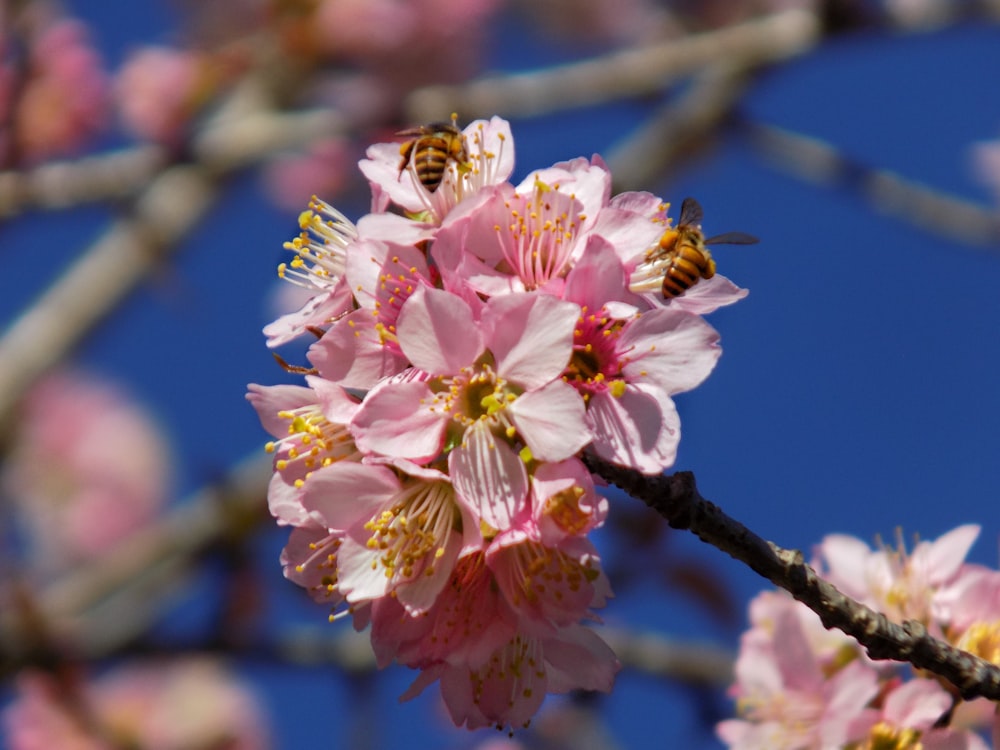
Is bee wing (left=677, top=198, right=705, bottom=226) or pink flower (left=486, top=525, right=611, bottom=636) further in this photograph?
bee wing (left=677, top=198, right=705, bottom=226)

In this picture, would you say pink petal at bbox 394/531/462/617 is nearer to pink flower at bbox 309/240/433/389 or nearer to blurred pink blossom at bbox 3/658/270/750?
pink flower at bbox 309/240/433/389

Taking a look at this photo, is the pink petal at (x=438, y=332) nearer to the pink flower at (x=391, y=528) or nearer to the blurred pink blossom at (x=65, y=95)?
the pink flower at (x=391, y=528)

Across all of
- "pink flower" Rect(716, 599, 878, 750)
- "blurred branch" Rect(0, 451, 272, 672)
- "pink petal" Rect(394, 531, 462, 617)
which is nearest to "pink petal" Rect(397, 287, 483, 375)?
"pink petal" Rect(394, 531, 462, 617)

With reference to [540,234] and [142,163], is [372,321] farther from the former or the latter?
[142,163]

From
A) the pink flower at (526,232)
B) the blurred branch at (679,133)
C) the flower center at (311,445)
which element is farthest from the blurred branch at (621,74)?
the flower center at (311,445)

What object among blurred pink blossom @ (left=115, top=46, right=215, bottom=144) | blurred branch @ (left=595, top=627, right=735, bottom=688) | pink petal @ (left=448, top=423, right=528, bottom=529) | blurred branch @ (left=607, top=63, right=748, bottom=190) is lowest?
blurred branch @ (left=595, top=627, right=735, bottom=688)

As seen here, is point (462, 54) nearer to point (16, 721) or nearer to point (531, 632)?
point (16, 721)

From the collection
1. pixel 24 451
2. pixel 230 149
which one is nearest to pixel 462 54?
pixel 230 149
